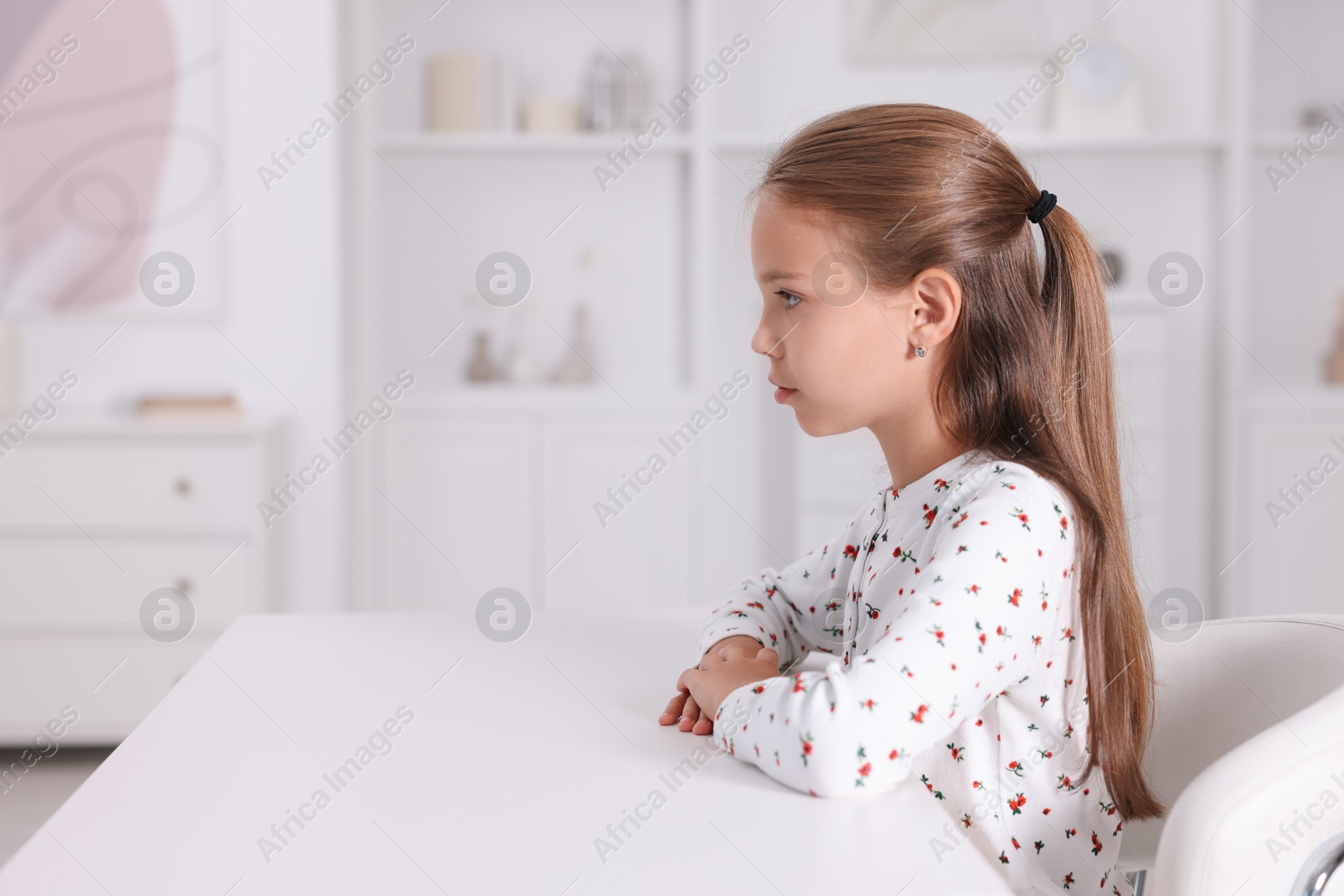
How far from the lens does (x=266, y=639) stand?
110cm

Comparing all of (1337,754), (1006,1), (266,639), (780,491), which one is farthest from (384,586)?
(1337,754)

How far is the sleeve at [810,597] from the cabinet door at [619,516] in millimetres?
1864

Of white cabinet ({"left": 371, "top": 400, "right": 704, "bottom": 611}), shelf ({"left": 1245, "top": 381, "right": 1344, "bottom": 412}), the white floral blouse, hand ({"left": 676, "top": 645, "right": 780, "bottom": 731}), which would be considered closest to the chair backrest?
the white floral blouse

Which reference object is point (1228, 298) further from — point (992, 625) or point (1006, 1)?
Result: point (992, 625)

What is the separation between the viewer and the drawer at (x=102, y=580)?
2484 millimetres

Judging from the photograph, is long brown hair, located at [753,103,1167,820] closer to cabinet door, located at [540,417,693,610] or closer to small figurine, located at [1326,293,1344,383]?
cabinet door, located at [540,417,693,610]

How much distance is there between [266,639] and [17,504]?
172 centimetres

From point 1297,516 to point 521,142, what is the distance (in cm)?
225

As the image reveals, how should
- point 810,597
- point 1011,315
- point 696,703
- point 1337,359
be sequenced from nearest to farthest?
point 696,703
point 1011,315
point 810,597
point 1337,359

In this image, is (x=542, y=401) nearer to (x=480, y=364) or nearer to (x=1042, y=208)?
(x=480, y=364)

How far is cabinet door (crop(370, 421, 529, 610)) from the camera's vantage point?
10.1 ft

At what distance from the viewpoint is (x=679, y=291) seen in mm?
3281

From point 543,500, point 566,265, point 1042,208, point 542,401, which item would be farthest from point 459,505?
point 1042,208

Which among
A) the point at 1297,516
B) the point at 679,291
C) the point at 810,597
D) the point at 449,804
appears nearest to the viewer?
the point at 449,804
